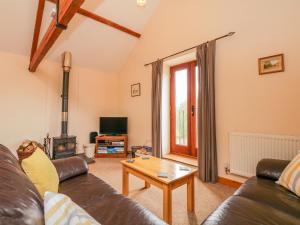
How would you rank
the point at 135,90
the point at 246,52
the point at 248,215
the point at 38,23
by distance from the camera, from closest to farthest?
the point at 248,215, the point at 246,52, the point at 38,23, the point at 135,90

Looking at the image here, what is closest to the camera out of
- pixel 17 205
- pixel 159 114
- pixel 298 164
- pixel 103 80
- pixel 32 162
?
pixel 17 205

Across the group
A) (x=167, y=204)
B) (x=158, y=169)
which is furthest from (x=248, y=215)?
(x=158, y=169)

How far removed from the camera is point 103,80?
195 inches

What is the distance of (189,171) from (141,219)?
93 cm

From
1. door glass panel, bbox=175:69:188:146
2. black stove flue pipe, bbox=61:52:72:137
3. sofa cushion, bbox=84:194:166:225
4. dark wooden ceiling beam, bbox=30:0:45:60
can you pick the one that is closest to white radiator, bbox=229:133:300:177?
door glass panel, bbox=175:69:188:146

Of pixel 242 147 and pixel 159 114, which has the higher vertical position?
pixel 159 114

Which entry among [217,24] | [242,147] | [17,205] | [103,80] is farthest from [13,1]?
[242,147]

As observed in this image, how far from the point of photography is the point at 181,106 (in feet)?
12.6

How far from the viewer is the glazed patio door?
3604mm

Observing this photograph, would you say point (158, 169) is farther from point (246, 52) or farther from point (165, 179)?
point (246, 52)

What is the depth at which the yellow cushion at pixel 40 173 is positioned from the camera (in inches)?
49.2

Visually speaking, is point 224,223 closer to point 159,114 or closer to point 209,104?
point 209,104

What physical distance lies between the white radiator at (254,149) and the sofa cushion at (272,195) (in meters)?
0.72

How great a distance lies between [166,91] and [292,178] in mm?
2837
